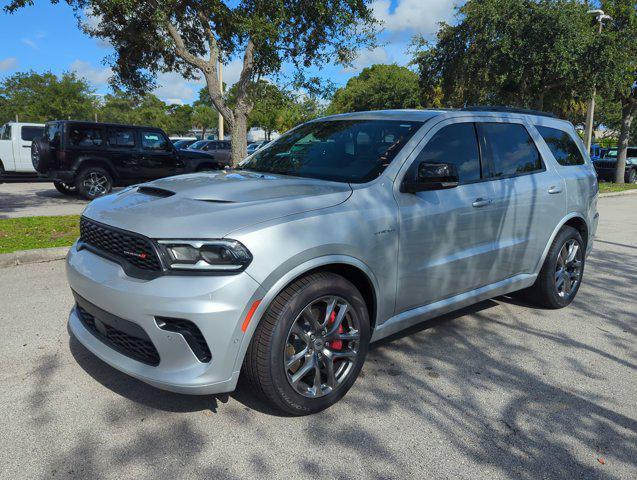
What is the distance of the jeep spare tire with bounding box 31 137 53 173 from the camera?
37.0ft

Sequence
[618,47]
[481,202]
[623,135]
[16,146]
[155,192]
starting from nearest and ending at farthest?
[155,192]
[481,202]
[16,146]
[618,47]
[623,135]

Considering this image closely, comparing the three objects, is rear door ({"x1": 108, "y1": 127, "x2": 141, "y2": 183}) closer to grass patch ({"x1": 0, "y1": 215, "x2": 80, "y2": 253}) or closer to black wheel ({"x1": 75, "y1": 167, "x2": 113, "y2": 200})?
black wheel ({"x1": 75, "y1": 167, "x2": 113, "y2": 200})

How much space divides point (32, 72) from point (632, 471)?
45.3m

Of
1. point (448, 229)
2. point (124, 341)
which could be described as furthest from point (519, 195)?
point (124, 341)

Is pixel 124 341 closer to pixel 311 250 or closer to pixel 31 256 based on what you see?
pixel 311 250

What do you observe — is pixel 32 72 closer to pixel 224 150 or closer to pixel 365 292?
pixel 224 150

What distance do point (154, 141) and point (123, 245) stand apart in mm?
Answer: 10863

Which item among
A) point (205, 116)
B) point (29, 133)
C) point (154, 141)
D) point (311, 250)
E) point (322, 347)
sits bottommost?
point (322, 347)

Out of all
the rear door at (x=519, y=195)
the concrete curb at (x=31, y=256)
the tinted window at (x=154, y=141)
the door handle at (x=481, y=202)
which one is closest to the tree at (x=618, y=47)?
the tinted window at (x=154, y=141)

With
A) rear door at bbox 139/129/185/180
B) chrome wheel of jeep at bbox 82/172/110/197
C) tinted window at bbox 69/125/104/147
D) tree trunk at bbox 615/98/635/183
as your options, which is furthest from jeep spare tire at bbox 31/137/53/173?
tree trunk at bbox 615/98/635/183

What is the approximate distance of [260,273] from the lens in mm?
2572

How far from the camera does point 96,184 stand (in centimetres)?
1215

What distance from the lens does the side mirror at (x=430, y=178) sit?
329cm

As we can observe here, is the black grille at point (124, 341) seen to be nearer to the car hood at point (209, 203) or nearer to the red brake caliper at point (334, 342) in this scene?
the car hood at point (209, 203)
